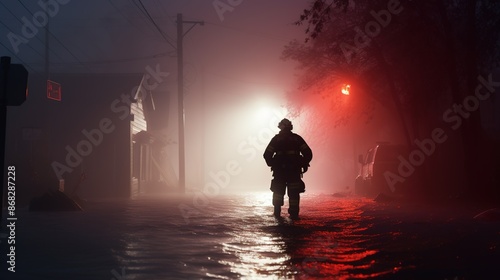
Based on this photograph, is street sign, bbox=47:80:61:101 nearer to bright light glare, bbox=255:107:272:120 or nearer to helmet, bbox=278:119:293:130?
helmet, bbox=278:119:293:130

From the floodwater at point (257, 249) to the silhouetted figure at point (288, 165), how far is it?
3.37ft

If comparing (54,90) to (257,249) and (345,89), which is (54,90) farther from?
(257,249)

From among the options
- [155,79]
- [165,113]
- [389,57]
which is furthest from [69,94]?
[389,57]

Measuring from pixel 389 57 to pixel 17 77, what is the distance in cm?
1613

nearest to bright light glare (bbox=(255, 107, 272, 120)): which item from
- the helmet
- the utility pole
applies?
the utility pole

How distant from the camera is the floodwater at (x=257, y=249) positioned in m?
5.98

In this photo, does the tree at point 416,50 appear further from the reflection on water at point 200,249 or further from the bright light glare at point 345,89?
the reflection on water at point 200,249

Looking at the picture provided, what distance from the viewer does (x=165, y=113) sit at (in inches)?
1598

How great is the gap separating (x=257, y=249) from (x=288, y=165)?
5.25 metres

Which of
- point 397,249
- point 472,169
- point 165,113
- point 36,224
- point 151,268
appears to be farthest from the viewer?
point 165,113

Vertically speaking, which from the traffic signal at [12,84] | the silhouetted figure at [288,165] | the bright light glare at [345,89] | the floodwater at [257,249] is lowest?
the floodwater at [257,249]

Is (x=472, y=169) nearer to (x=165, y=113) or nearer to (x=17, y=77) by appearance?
(x=17, y=77)

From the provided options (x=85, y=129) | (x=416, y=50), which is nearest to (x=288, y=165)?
(x=416, y=50)

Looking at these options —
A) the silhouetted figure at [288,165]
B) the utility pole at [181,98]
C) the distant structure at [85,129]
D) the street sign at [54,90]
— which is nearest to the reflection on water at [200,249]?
the silhouetted figure at [288,165]
